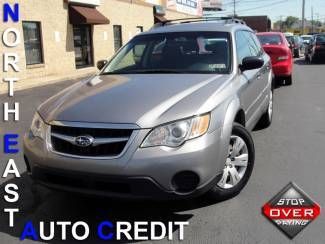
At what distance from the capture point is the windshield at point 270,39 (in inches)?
507

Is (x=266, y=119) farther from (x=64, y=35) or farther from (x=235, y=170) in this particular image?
(x=64, y=35)

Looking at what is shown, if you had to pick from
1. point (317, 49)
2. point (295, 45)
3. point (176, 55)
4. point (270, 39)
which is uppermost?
point (270, 39)

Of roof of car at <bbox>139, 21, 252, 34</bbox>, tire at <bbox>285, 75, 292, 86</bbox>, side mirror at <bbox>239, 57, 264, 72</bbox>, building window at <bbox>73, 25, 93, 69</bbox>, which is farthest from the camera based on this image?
building window at <bbox>73, 25, 93, 69</bbox>

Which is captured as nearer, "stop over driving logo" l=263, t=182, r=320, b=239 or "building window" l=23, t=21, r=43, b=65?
"stop over driving logo" l=263, t=182, r=320, b=239

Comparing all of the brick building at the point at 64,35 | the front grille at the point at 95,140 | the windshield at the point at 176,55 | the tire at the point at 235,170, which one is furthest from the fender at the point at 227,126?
the brick building at the point at 64,35

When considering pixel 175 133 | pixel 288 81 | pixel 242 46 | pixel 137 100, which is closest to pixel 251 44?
pixel 242 46

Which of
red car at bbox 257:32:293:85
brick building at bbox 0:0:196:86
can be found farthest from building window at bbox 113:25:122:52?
red car at bbox 257:32:293:85

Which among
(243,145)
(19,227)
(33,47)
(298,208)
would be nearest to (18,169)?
(19,227)

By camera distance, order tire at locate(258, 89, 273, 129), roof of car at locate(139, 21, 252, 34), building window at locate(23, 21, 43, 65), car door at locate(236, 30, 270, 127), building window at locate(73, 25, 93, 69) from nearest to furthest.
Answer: car door at locate(236, 30, 270, 127) < roof of car at locate(139, 21, 252, 34) < tire at locate(258, 89, 273, 129) < building window at locate(23, 21, 43, 65) < building window at locate(73, 25, 93, 69)

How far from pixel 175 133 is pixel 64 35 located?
54.0 ft

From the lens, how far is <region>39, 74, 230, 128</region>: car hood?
3682mm

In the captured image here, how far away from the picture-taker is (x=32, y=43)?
674 inches

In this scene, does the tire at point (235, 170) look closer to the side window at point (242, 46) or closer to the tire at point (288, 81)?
the side window at point (242, 46)

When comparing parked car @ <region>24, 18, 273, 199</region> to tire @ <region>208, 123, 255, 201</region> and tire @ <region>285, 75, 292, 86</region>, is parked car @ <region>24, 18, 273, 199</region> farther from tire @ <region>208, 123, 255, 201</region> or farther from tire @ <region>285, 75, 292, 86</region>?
tire @ <region>285, 75, 292, 86</region>
